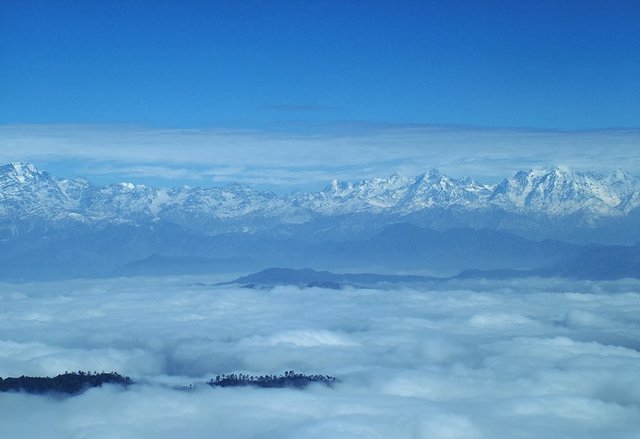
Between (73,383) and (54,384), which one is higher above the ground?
(73,383)

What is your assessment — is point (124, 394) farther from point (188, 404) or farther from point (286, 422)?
point (286, 422)

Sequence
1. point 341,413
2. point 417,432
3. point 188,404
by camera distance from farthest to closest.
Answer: point 188,404 < point 341,413 < point 417,432

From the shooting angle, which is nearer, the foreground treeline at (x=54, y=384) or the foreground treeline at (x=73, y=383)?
the foreground treeline at (x=54, y=384)

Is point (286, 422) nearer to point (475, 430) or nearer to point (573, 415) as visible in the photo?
point (475, 430)

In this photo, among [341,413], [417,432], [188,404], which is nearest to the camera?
[417,432]

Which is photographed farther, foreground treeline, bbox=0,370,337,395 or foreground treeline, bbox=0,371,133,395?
foreground treeline, bbox=0,370,337,395

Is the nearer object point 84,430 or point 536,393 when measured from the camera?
point 84,430

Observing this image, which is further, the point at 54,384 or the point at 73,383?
A: the point at 54,384

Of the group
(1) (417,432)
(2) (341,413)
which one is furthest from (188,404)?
(1) (417,432)

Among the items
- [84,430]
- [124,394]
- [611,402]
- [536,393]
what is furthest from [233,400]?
[611,402]
